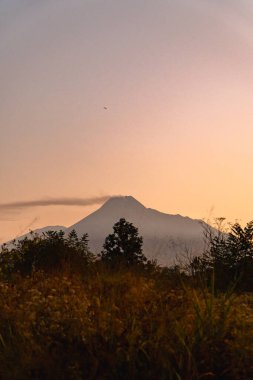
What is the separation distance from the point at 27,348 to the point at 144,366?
1.44m

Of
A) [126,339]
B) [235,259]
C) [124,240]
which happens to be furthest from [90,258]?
[124,240]

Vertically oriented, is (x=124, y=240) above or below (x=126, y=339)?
above

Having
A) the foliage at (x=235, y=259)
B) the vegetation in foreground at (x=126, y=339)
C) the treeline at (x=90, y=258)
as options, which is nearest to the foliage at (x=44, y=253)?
the treeline at (x=90, y=258)

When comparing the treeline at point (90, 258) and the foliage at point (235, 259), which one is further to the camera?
the foliage at point (235, 259)

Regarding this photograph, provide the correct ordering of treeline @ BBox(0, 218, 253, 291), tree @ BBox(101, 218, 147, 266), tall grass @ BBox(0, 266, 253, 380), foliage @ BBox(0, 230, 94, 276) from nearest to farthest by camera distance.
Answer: tall grass @ BBox(0, 266, 253, 380) → treeline @ BBox(0, 218, 253, 291) → foliage @ BBox(0, 230, 94, 276) → tree @ BBox(101, 218, 147, 266)

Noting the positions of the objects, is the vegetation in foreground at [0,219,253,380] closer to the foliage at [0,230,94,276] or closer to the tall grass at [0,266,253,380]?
the tall grass at [0,266,253,380]

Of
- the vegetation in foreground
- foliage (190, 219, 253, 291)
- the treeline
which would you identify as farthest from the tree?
the vegetation in foreground

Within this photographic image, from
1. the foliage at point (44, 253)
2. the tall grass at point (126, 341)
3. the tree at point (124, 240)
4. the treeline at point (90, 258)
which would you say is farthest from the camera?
the tree at point (124, 240)

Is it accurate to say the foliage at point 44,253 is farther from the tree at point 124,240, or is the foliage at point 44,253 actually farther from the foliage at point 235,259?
the tree at point 124,240

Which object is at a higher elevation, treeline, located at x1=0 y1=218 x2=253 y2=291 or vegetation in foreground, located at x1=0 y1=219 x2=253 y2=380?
treeline, located at x1=0 y1=218 x2=253 y2=291

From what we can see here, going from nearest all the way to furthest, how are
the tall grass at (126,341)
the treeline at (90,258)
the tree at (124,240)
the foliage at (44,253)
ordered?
1. the tall grass at (126,341)
2. the treeline at (90,258)
3. the foliage at (44,253)
4. the tree at (124,240)

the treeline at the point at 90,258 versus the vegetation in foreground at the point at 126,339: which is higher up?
the treeline at the point at 90,258

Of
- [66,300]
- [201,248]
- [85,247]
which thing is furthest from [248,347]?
[85,247]

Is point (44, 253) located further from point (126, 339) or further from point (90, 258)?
point (126, 339)
